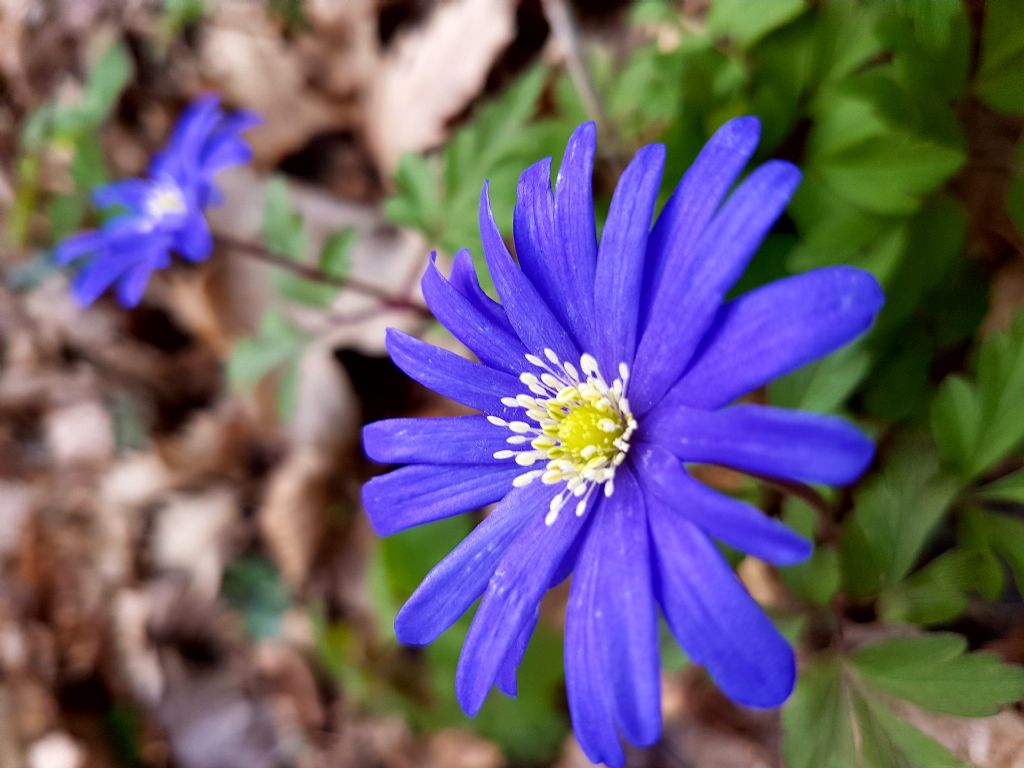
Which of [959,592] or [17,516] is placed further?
[17,516]

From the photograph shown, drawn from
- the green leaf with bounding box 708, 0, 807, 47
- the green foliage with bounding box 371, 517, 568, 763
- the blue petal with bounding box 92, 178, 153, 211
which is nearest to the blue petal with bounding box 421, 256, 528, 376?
the green leaf with bounding box 708, 0, 807, 47

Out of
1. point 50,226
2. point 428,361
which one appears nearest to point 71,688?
point 50,226

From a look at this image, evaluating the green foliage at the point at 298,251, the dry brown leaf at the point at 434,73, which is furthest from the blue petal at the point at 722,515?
the dry brown leaf at the point at 434,73

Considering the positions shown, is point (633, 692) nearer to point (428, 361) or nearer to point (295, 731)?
point (428, 361)

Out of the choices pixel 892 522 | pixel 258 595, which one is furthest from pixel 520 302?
pixel 258 595

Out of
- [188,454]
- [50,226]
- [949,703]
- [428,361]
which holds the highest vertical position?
[50,226]

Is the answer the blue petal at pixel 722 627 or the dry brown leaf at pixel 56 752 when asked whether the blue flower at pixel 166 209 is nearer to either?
the dry brown leaf at pixel 56 752
